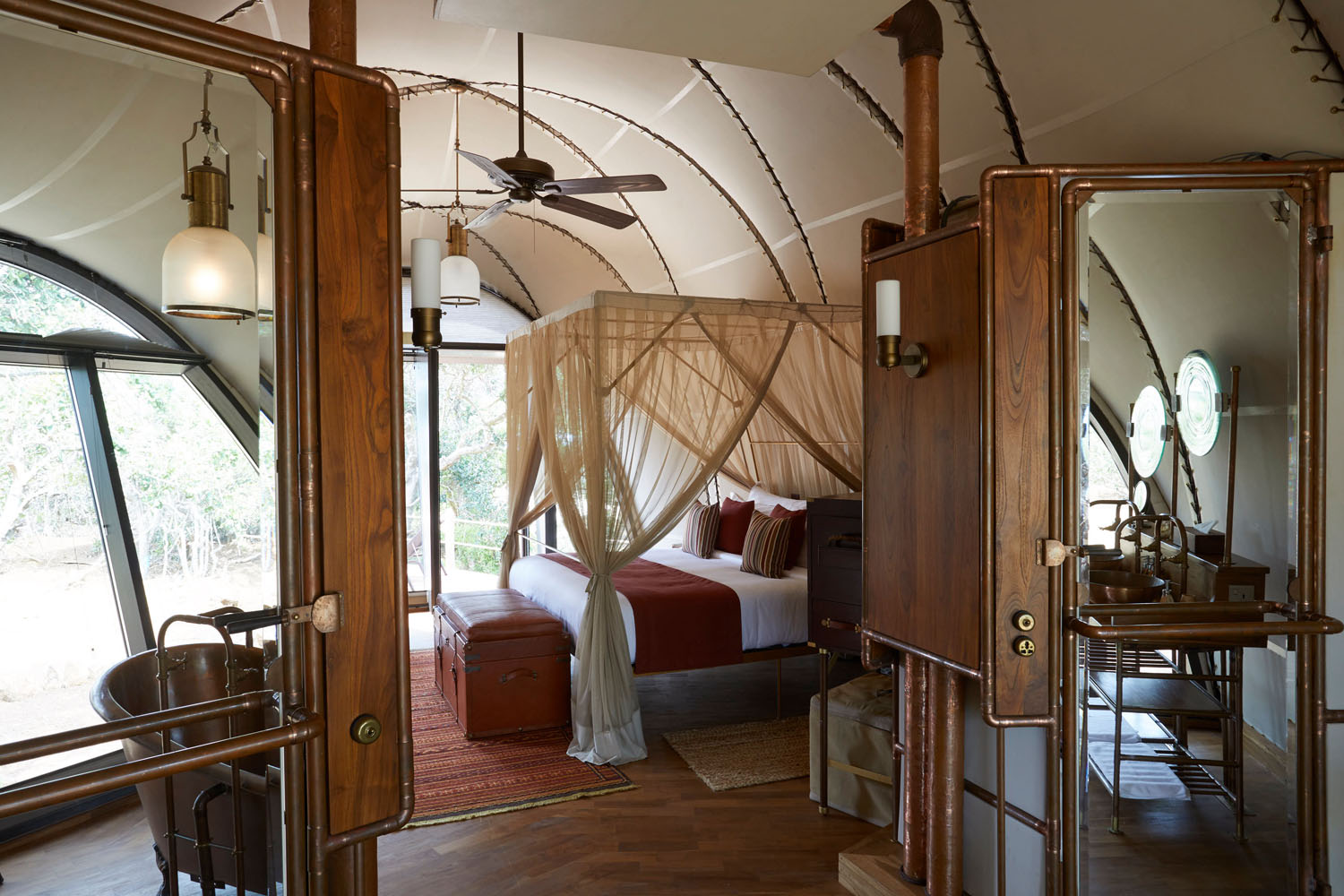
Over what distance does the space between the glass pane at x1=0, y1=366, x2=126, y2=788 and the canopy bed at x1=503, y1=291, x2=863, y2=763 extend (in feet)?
8.88

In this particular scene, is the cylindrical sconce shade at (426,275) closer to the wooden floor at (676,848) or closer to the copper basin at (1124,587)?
the wooden floor at (676,848)

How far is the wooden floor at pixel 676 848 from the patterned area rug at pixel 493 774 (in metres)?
0.08

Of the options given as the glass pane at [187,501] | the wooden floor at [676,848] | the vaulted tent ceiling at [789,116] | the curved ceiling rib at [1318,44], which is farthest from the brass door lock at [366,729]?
the curved ceiling rib at [1318,44]

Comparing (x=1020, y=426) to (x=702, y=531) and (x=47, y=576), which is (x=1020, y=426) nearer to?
(x=47, y=576)

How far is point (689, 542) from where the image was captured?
612cm

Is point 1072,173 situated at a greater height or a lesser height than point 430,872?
greater

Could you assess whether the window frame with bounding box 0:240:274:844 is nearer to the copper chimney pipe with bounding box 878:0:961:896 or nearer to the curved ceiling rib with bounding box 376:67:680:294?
the copper chimney pipe with bounding box 878:0:961:896

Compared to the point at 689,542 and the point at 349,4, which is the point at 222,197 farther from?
the point at 689,542

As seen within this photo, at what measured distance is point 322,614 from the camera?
67.2 inches

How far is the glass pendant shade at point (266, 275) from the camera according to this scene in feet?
5.50

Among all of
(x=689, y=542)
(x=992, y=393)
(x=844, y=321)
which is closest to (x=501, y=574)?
(x=689, y=542)

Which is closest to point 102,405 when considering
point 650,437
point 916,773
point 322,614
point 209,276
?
point 209,276

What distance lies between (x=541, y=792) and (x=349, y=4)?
3.04 m

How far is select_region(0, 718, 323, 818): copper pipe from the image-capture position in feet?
4.57
